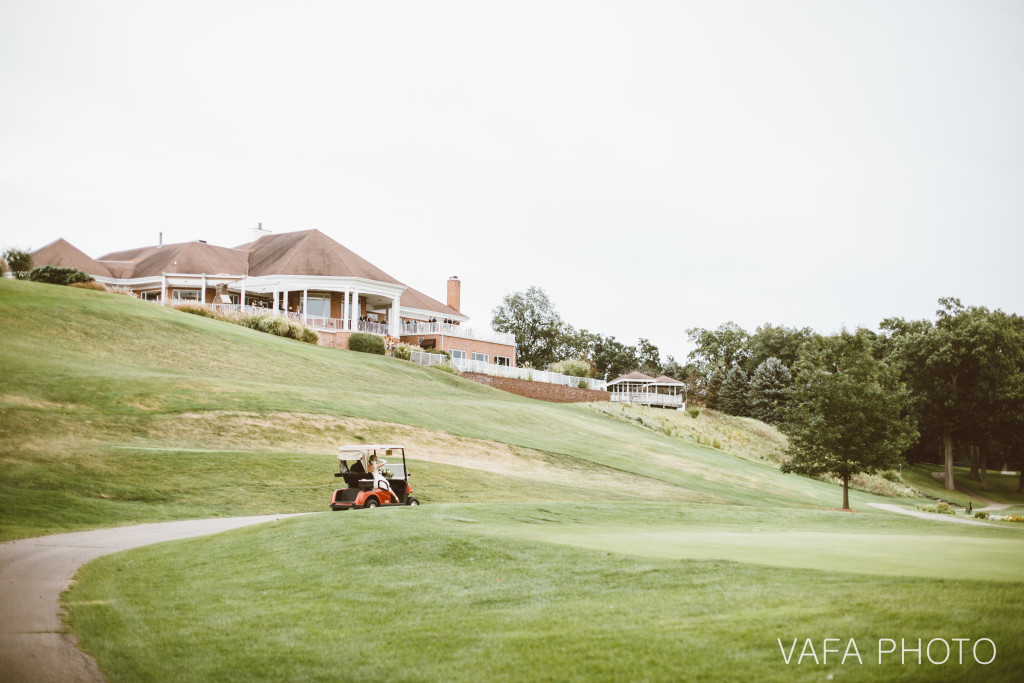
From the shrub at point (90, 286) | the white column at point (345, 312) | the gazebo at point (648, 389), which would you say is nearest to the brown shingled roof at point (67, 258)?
the shrub at point (90, 286)

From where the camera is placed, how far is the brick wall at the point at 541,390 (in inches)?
2197

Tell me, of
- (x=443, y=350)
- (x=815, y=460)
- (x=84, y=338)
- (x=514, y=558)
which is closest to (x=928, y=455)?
(x=443, y=350)

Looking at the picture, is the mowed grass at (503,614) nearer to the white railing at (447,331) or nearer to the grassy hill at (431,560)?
the grassy hill at (431,560)

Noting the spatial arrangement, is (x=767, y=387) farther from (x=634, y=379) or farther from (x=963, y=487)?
(x=963, y=487)

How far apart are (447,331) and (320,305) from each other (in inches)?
380

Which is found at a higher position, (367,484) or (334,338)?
(334,338)

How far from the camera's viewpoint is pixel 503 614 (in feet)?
26.1

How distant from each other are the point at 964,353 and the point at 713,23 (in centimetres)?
4806

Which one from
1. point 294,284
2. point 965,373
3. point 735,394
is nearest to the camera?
point 294,284

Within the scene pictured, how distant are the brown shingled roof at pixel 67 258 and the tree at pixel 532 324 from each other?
128 ft

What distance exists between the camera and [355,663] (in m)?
7.04

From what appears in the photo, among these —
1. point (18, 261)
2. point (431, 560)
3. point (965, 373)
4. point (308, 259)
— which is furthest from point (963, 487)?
point (18, 261)

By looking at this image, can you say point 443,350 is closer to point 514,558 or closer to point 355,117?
point 355,117

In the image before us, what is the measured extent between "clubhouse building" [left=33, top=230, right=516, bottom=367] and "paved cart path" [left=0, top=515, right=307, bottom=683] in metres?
38.5
